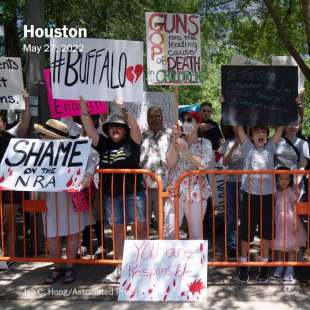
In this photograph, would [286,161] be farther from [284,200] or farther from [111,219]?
[111,219]

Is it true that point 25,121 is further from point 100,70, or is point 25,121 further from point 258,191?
point 258,191

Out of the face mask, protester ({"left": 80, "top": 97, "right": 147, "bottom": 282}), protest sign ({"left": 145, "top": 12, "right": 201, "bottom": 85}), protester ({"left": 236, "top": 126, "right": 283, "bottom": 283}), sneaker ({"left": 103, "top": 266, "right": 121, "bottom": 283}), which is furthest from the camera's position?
protest sign ({"left": 145, "top": 12, "right": 201, "bottom": 85})

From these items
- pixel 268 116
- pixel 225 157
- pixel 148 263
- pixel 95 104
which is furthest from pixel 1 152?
pixel 268 116

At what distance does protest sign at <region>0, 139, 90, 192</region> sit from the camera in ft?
16.2

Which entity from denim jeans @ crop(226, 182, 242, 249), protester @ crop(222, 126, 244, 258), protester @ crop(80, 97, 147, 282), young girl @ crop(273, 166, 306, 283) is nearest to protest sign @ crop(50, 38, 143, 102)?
protester @ crop(80, 97, 147, 282)

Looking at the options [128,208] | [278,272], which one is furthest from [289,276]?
[128,208]

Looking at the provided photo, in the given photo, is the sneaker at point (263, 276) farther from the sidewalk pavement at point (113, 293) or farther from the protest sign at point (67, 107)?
the protest sign at point (67, 107)

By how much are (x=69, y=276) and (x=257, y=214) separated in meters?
2.17

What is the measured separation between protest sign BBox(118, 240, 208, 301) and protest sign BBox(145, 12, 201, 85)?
1936mm

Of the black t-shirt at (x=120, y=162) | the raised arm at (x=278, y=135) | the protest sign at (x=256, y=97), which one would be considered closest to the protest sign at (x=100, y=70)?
the black t-shirt at (x=120, y=162)

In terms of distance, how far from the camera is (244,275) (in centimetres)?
525

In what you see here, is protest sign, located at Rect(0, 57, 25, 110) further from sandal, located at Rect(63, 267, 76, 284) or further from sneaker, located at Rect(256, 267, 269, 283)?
sneaker, located at Rect(256, 267, 269, 283)

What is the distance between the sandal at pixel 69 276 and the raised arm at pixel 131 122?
1.62 metres

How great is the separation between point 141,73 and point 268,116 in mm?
1457
